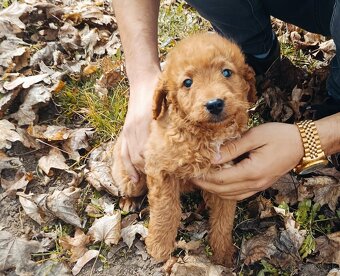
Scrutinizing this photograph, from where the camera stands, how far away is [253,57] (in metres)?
3.41

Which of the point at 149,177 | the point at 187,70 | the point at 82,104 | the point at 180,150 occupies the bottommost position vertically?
the point at 82,104

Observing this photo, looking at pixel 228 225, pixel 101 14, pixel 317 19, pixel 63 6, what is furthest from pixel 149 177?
pixel 63 6

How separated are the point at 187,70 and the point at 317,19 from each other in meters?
1.34

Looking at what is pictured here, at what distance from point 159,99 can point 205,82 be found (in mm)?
287

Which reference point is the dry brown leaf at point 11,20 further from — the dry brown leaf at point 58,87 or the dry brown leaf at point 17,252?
the dry brown leaf at point 17,252

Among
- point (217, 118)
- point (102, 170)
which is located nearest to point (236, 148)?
point (217, 118)

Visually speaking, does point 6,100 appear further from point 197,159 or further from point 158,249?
point 197,159

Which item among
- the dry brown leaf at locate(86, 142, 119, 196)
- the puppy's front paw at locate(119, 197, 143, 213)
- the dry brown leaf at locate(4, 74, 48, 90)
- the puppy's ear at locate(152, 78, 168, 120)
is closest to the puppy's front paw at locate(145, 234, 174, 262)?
the puppy's front paw at locate(119, 197, 143, 213)

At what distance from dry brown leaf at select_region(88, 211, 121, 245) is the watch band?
127 centimetres

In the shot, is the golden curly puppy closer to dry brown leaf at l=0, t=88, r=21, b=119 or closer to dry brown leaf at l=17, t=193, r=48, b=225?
dry brown leaf at l=17, t=193, r=48, b=225

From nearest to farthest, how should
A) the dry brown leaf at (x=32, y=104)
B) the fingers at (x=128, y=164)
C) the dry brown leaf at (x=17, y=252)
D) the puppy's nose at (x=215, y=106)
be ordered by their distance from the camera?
the puppy's nose at (x=215, y=106) → the dry brown leaf at (x=17, y=252) → the fingers at (x=128, y=164) → the dry brown leaf at (x=32, y=104)

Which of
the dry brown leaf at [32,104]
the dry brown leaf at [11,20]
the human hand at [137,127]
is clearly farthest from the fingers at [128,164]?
the dry brown leaf at [11,20]

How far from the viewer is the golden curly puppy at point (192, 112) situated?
2.02 m

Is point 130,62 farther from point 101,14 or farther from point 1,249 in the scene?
point 101,14
